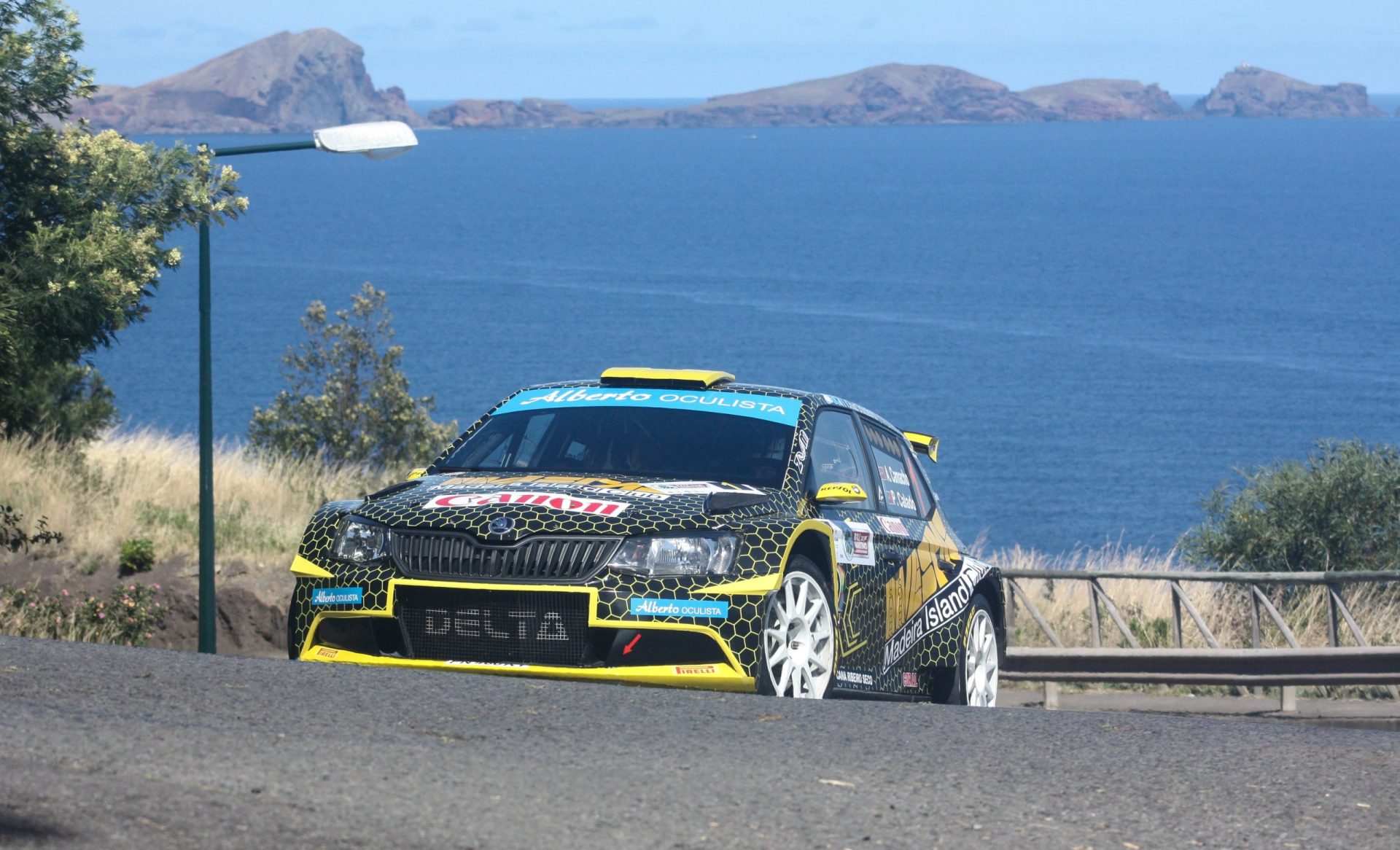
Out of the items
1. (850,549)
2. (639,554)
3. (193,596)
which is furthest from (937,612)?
(193,596)

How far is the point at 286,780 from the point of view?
529cm

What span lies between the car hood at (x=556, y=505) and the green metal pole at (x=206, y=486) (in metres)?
6.87

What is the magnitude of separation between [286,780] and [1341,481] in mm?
21468

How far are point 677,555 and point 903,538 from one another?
83.4 inches

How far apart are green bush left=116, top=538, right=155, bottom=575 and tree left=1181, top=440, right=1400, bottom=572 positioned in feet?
47.4

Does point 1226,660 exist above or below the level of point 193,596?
above

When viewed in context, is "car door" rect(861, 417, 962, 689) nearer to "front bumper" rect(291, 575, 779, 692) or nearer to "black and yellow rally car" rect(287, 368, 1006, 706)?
"black and yellow rally car" rect(287, 368, 1006, 706)

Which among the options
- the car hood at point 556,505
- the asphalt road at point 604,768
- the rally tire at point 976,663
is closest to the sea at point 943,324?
the rally tire at point 976,663

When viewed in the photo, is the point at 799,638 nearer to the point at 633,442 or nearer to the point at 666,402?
the point at 633,442

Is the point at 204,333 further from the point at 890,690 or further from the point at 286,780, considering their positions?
the point at 286,780

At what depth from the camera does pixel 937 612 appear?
29.8 feet

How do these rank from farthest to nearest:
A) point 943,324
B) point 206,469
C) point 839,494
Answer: point 943,324
point 206,469
point 839,494

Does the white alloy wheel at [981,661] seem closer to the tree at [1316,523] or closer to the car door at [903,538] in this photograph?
the car door at [903,538]

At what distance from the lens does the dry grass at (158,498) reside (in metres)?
17.1
